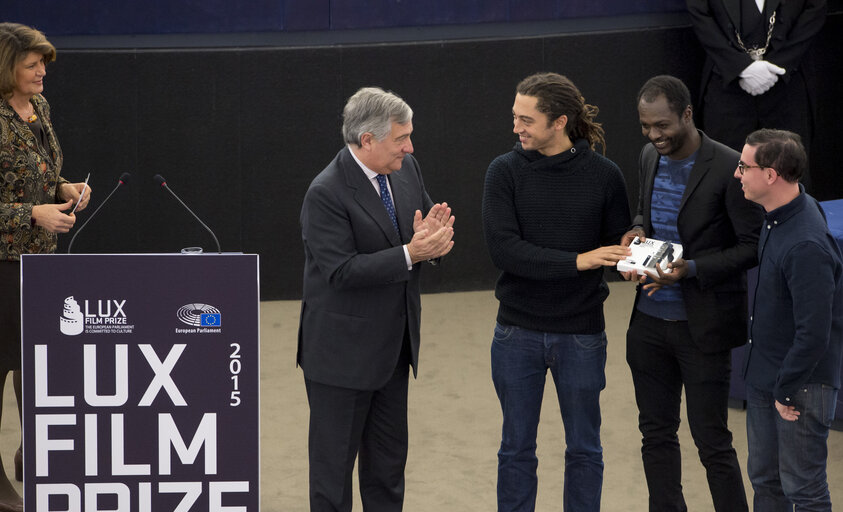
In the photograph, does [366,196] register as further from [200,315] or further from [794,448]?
[794,448]

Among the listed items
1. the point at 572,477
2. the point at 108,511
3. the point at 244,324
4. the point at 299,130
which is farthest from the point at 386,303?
the point at 299,130

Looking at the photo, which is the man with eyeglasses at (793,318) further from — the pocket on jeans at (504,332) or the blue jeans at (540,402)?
the pocket on jeans at (504,332)

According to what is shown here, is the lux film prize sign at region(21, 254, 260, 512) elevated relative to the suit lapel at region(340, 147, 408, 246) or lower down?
lower down

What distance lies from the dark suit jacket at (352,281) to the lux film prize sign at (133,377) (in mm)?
203

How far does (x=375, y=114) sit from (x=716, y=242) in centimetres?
113

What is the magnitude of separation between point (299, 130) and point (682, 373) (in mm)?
3919

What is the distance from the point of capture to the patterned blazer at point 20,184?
13.2ft

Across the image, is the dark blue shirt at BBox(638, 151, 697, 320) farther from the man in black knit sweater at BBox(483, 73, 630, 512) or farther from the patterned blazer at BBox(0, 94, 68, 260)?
the patterned blazer at BBox(0, 94, 68, 260)

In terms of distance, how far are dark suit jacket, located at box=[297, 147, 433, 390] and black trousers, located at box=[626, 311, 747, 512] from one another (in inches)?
30.9

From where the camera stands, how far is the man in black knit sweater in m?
3.51

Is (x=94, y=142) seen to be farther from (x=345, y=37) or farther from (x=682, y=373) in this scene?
(x=682, y=373)

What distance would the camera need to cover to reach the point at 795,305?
3197mm

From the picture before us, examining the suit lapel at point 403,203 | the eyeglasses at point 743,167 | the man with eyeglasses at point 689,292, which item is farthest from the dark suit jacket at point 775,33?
the suit lapel at point 403,203

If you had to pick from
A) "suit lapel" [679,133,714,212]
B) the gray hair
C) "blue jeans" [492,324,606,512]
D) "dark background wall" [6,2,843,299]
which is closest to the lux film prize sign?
the gray hair
